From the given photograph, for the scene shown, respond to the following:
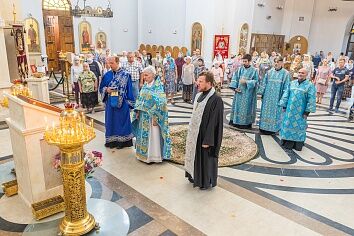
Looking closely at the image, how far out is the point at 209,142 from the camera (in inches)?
142

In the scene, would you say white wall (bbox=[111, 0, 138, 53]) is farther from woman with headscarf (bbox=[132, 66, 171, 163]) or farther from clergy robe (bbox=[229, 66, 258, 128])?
woman with headscarf (bbox=[132, 66, 171, 163])

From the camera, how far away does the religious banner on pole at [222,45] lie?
568 inches

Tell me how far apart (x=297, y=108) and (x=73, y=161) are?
4.31 m

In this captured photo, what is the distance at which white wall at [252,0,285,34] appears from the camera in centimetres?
1642

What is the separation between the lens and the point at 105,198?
3637mm

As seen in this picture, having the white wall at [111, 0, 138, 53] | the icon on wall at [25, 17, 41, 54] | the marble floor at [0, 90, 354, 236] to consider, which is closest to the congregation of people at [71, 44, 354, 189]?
the marble floor at [0, 90, 354, 236]

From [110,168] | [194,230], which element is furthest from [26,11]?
[194,230]

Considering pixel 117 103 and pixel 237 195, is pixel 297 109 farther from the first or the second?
pixel 117 103

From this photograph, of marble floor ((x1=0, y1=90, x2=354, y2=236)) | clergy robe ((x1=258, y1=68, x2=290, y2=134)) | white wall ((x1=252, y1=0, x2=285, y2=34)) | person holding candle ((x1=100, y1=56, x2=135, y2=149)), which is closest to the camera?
marble floor ((x1=0, y1=90, x2=354, y2=236))

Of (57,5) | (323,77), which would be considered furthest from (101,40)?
(323,77)

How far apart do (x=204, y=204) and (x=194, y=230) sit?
538 mm

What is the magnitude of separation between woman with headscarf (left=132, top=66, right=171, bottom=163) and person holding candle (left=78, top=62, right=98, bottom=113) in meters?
3.24

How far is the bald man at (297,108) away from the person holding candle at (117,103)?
2.97 meters

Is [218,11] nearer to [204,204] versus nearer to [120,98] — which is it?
[120,98]
